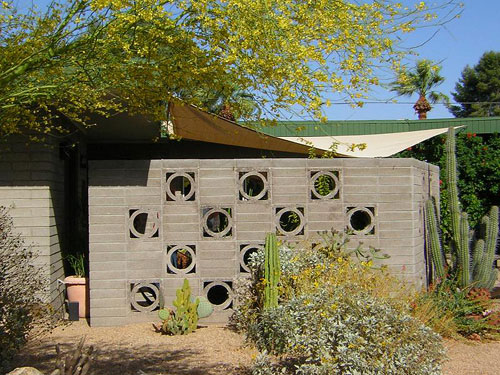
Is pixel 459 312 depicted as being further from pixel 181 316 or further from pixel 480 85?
pixel 480 85

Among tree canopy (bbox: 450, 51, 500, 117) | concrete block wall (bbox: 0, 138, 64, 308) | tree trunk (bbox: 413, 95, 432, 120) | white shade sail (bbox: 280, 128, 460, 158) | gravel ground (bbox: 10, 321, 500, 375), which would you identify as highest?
tree canopy (bbox: 450, 51, 500, 117)

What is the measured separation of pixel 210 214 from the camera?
29.8ft

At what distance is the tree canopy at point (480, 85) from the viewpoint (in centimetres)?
4938

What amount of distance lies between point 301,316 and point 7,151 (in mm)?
5451

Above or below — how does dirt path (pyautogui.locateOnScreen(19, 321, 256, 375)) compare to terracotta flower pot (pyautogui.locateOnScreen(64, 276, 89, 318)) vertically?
below

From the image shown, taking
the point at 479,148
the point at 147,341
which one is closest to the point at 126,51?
the point at 147,341

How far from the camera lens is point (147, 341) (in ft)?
26.6

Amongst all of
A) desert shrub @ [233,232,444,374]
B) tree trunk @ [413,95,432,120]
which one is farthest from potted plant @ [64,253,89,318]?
tree trunk @ [413,95,432,120]

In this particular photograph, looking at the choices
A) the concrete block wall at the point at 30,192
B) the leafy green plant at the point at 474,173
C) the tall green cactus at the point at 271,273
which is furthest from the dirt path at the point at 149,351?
the leafy green plant at the point at 474,173

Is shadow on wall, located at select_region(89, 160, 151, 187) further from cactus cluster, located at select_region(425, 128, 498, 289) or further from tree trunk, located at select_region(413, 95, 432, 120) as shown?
tree trunk, located at select_region(413, 95, 432, 120)

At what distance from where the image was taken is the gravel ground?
677 cm

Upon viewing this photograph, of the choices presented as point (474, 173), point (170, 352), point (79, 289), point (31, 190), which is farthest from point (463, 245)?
point (474, 173)

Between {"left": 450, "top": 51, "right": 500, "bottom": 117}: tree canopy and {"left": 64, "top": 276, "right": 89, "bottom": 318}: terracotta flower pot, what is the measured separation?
1700 inches

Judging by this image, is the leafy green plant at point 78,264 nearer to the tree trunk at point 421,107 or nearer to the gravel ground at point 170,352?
the gravel ground at point 170,352
